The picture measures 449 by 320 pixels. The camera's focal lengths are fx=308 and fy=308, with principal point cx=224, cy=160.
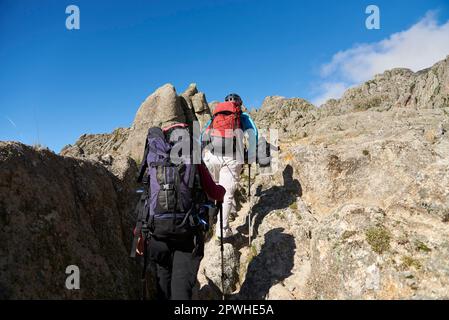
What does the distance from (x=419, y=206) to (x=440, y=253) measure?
1.72 m

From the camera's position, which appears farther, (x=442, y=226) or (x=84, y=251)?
(x=442, y=226)

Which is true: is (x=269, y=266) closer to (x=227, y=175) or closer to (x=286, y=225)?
(x=286, y=225)

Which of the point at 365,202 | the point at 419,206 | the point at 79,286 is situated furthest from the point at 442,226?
the point at 79,286

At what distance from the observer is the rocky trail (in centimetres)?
548

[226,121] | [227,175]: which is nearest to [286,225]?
[227,175]

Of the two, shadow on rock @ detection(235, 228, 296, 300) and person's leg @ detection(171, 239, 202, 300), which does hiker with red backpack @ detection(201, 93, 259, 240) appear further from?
person's leg @ detection(171, 239, 202, 300)

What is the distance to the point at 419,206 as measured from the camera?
8.19 meters

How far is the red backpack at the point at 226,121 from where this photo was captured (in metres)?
10.9

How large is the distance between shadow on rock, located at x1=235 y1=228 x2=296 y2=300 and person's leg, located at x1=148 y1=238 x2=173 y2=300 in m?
3.36

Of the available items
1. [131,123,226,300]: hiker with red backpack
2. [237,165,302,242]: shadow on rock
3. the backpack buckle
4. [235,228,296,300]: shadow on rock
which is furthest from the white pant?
the backpack buckle

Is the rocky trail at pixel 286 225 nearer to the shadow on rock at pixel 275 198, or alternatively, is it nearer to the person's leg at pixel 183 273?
the shadow on rock at pixel 275 198
